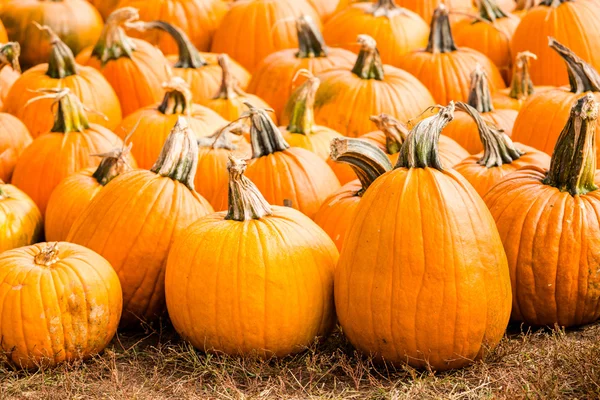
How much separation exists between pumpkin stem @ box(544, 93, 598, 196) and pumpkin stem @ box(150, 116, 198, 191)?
52.3 inches

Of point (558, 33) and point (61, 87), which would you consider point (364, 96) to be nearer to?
point (558, 33)

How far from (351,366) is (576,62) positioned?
1.91 m

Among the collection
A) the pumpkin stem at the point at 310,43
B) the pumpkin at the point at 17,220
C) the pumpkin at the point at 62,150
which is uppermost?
the pumpkin stem at the point at 310,43

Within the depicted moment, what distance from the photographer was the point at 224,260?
3.14 meters

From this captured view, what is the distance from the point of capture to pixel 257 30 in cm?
622

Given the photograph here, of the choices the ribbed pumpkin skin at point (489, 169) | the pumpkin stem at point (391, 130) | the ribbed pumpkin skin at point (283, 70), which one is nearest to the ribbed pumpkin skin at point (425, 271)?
the ribbed pumpkin skin at point (489, 169)

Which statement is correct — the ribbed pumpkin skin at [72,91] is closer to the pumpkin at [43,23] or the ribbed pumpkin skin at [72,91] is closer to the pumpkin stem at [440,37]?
the pumpkin at [43,23]

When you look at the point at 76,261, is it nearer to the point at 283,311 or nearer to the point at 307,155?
→ the point at 283,311

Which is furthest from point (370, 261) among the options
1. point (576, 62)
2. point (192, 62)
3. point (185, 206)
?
point (192, 62)

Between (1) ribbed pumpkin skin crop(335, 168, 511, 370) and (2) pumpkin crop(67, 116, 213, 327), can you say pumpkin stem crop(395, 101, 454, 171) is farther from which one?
(2) pumpkin crop(67, 116, 213, 327)

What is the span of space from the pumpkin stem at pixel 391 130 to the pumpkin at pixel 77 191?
1.07 metres

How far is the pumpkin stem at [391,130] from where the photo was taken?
3.96m

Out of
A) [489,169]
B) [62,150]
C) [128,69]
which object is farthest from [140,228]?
[128,69]

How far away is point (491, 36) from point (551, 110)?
179 centimetres
